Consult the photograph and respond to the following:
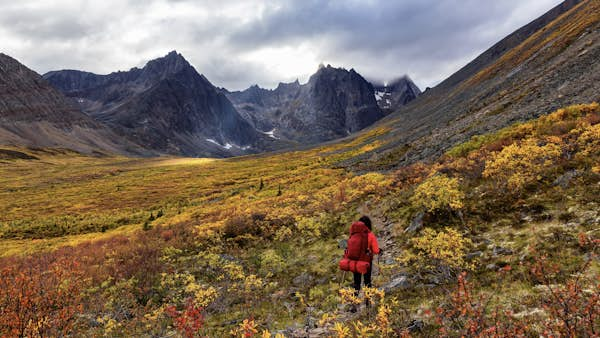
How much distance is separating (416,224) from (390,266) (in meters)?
3.72

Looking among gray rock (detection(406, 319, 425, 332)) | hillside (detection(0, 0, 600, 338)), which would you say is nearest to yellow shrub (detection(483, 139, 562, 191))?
hillside (detection(0, 0, 600, 338))

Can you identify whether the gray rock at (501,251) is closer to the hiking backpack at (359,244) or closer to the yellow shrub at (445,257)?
the yellow shrub at (445,257)

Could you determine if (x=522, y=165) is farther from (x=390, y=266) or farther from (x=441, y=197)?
(x=390, y=266)

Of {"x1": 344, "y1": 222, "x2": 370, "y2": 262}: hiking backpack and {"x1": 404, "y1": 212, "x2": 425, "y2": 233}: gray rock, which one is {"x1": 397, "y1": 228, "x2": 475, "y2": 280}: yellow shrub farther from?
A: {"x1": 404, "y1": 212, "x2": 425, "y2": 233}: gray rock

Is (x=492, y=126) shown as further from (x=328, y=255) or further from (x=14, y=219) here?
(x=14, y=219)

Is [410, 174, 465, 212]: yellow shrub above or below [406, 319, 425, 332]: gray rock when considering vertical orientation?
above

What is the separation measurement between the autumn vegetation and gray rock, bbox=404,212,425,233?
18 centimetres

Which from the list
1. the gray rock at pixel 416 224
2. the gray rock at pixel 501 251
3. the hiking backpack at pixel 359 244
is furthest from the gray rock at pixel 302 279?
the gray rock at pixel 501 251

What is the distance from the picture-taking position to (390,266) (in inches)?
445

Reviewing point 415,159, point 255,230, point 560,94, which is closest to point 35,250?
point 255,230

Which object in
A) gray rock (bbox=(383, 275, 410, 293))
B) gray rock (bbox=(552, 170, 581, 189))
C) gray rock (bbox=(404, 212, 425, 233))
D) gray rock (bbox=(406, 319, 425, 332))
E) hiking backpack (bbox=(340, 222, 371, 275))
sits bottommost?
gray rock (bbox=(383, 275, 410, 293))

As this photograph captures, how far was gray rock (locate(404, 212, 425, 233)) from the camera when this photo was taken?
45.5 feet

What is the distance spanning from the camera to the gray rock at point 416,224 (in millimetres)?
13876

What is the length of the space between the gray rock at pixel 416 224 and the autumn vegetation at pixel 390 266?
182 millimetres
